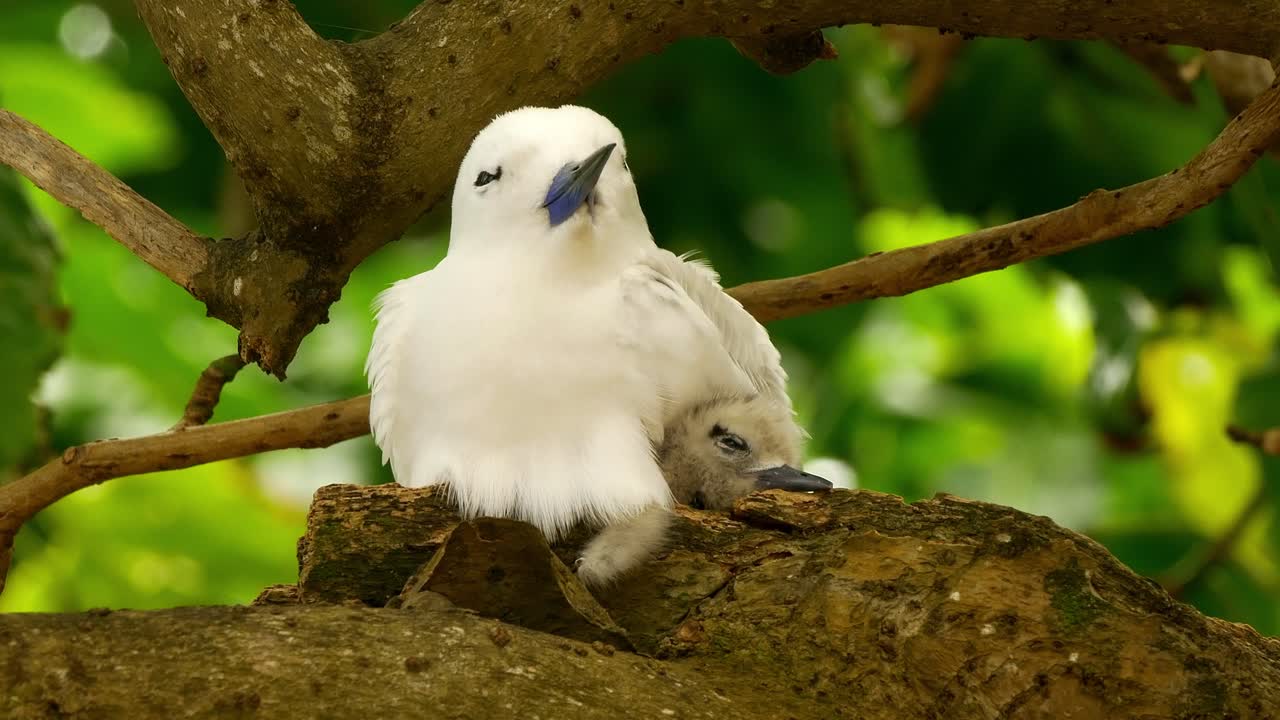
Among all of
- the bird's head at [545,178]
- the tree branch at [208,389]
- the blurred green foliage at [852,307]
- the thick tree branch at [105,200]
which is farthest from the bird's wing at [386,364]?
the blurred green foliage at [852,307]

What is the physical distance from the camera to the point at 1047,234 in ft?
12.7

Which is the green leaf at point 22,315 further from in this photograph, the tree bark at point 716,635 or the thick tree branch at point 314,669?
the thick tree branch at point 314,669

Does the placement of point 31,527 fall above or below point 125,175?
below

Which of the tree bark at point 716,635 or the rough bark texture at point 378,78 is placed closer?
the tree bark at point 716,635

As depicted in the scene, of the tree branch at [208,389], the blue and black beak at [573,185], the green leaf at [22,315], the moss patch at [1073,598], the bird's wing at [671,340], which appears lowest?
the moss patch at [1073,598]

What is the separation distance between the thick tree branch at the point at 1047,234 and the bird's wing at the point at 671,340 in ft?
1.88

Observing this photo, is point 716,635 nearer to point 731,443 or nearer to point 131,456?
point 731,443

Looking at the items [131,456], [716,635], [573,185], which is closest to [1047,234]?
[573,185]

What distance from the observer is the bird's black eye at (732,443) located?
12.4 ft

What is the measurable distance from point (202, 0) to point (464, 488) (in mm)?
1184

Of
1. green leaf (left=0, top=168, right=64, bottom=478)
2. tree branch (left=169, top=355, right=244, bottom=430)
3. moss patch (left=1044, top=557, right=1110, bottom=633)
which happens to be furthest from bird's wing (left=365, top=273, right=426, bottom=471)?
moss patch (left=1044, top=557, right=1110, bottom=633)

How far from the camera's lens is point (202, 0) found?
3.36 m

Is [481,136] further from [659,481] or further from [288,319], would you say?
[659,481]

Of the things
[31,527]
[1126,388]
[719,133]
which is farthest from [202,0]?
[1126,388]
